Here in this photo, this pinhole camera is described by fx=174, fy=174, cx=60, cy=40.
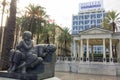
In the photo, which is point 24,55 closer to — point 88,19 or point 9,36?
point 9,36

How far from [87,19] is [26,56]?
245ft

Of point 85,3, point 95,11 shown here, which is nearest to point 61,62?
point 85,3

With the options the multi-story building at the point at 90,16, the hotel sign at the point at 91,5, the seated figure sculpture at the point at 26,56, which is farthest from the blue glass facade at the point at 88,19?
the seated figure sculpture at the point at 26,56

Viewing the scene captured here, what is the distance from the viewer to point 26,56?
593cm

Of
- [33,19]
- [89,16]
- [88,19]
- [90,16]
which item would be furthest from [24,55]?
[88,19]

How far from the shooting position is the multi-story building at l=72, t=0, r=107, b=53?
2749 inches

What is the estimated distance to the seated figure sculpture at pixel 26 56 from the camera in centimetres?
580

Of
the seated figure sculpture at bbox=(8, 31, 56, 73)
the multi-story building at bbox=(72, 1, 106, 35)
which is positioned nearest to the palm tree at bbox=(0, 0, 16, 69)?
the seated figure sculpture at bbox=(8, 31, 56, 73)

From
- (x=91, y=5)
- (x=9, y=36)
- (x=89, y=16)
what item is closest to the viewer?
(x=9, y=36)

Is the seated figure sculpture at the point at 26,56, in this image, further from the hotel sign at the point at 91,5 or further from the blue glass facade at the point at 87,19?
the blue glass facade at the point at 87,19

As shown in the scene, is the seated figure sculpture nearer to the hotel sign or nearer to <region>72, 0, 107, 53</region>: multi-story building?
<region>72, 0, 107, 53</region>: multi-story building

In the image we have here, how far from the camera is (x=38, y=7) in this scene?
28.4 metres

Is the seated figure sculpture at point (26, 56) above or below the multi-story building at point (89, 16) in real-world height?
below

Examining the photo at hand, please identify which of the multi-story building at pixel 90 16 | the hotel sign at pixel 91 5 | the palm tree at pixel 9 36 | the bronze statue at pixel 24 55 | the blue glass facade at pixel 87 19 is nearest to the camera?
the bronze statue at pixel 24 55
